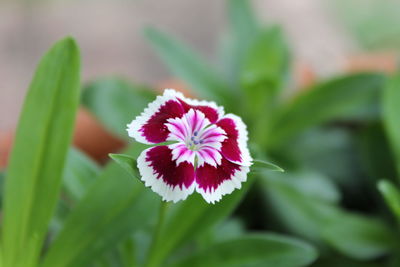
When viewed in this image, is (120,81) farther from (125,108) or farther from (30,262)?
(30,262)

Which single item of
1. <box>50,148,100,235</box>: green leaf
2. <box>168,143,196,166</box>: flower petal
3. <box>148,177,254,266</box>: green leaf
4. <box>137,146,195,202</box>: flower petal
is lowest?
<box>137,146,195,202</box>: flower petal

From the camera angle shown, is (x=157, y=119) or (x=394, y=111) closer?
(x=157, y=119)

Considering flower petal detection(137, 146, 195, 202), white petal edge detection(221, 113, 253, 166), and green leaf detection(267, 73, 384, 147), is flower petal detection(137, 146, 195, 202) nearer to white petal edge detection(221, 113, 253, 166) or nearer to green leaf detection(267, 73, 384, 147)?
white petal edge detection(221, 113, 253, 166)

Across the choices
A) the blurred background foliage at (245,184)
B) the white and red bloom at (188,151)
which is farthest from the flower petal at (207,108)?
the blurred background foliage at (245,184)

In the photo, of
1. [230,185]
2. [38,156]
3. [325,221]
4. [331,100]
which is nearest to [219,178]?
[230,185]

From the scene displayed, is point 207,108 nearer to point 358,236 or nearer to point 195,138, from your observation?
point 195,138

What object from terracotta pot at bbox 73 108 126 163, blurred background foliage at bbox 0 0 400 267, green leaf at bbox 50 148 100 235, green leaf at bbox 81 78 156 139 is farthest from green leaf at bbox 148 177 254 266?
terracotta pot at bbox 73 108 126 163
